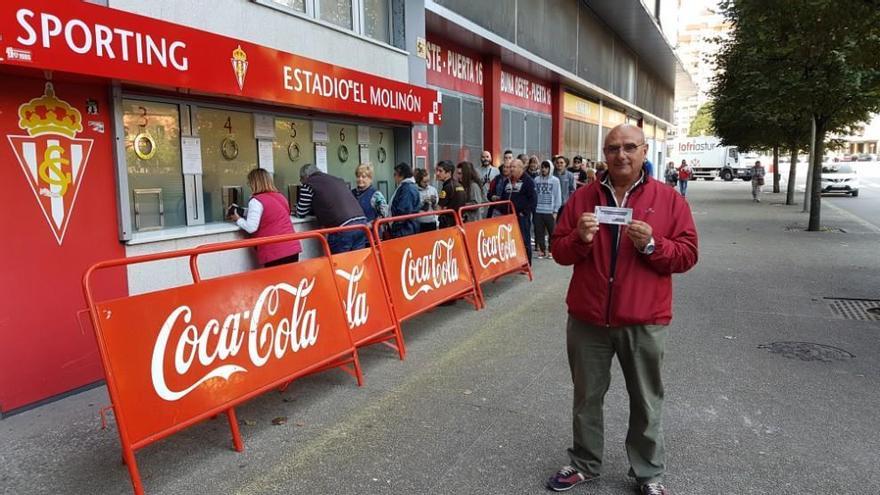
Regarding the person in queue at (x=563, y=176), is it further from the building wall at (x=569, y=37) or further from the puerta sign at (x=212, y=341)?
the puerta sign at (x=212, y=341)

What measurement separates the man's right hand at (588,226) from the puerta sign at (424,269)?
3027 millimetres

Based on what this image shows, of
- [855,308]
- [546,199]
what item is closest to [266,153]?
[546,199]

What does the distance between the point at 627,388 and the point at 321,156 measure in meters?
6.29

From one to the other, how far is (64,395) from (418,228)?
14.8ft

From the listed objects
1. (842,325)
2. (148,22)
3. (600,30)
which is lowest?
(842,325)

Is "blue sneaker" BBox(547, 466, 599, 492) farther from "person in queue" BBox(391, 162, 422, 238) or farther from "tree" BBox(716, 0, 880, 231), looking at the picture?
"tree" BBox(716, 0, 880, 231)

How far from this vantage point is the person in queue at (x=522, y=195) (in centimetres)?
1018

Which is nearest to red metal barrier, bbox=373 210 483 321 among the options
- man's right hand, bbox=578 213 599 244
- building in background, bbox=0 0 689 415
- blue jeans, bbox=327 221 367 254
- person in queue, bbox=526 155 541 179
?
blue jeans, bbox=327 221 367 254

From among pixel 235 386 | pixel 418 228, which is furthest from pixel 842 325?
pixel 235 386

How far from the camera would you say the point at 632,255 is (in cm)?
310

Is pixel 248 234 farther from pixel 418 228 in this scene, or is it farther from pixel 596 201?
pixel 596 201

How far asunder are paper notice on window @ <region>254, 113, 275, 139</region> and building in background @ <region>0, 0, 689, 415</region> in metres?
0.02

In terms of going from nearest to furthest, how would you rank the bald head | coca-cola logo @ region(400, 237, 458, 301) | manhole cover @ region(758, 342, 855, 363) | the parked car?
the bald head, manhole cover @ region(758, 342, 855, 363), coca-cola logo @ region(400, 237, 458, 301), the parked car

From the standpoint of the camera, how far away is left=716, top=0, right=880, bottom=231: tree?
786 centimetres
